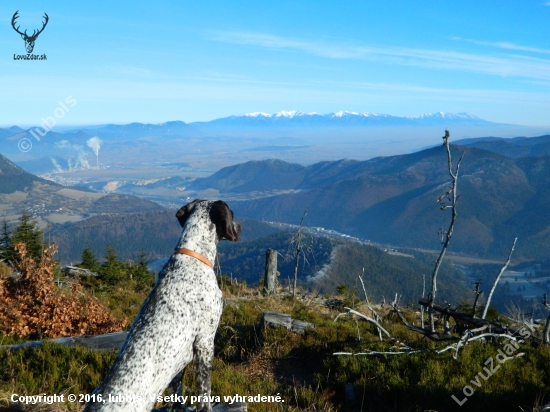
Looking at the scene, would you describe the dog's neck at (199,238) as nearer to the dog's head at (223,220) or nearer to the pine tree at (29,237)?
the dog's head at (223,220)

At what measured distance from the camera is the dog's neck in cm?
434

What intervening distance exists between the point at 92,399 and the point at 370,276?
319ft

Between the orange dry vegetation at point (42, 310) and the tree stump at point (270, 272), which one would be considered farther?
the tree stump at point (270, 272)

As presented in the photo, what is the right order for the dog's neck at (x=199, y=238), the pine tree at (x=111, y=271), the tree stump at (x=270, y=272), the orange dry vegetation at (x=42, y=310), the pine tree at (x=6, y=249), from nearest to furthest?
1. the dog's neck at (x=199, y=238)
2. the orange dry vegetation at (x=42, y=310)
3. the pine tree at (x=6, y=249)
4. the pine tree at (x=111, y=271)
5. the tree stump at (x=270, y=272)

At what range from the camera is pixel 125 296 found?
41.5 ft

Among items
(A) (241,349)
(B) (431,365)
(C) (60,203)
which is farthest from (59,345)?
(C) (60,203)

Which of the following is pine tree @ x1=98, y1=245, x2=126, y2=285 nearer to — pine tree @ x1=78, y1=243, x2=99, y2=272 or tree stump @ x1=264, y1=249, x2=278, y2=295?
pine tree @ x1=78, y1=243, x2=99, y2=272

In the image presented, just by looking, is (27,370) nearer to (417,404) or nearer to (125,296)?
(417,404)

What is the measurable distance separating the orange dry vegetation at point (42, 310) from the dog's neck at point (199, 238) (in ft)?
17.1

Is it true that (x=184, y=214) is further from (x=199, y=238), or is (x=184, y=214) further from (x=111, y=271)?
(x=111, y=271)

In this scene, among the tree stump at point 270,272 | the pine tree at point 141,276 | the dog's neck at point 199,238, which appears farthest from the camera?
the tree stump at point 270,272

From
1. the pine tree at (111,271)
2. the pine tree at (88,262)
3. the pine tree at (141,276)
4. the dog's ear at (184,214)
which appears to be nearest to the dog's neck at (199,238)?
the dog's ear at (184,214)

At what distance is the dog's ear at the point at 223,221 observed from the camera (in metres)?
4.49

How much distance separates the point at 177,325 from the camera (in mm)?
3820
